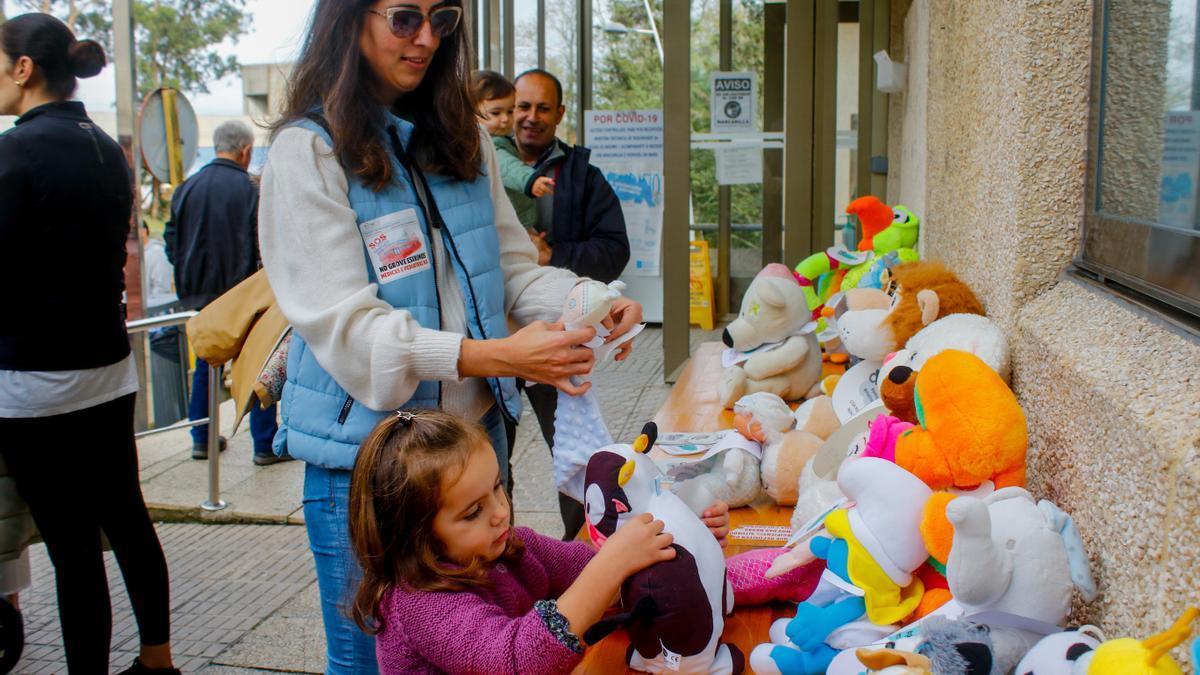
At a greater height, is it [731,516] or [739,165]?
[739,165]

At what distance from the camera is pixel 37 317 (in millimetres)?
3006

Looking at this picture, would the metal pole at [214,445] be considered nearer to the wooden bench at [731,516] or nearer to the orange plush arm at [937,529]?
the wooden bench at [731,516]

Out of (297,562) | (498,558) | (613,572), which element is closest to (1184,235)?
(613,572)

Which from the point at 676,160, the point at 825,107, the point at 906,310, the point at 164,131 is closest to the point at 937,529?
the point at 906,310

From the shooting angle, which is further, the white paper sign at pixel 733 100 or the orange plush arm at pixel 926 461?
the white paper sign at pixel 733 100

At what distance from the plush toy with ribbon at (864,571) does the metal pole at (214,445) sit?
392 cm

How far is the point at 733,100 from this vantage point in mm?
7961

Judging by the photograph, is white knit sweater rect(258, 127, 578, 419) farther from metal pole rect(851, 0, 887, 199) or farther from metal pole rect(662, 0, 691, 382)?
metal pole rect(851, 0, 887, 199)

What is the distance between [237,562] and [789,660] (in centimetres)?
363

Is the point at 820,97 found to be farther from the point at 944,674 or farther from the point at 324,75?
the point at 944,674

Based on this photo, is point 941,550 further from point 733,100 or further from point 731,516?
point 733,100

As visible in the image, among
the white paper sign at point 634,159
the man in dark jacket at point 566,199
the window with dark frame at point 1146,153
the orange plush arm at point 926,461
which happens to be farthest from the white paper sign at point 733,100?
the orange plush arm at point 926,461

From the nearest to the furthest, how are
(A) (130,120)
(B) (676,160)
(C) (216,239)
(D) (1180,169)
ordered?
(D) (1180,169) → (C) (216,239) → (B) (676,160) → (A) (130,120)

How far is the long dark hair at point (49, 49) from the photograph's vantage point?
3059 mm
